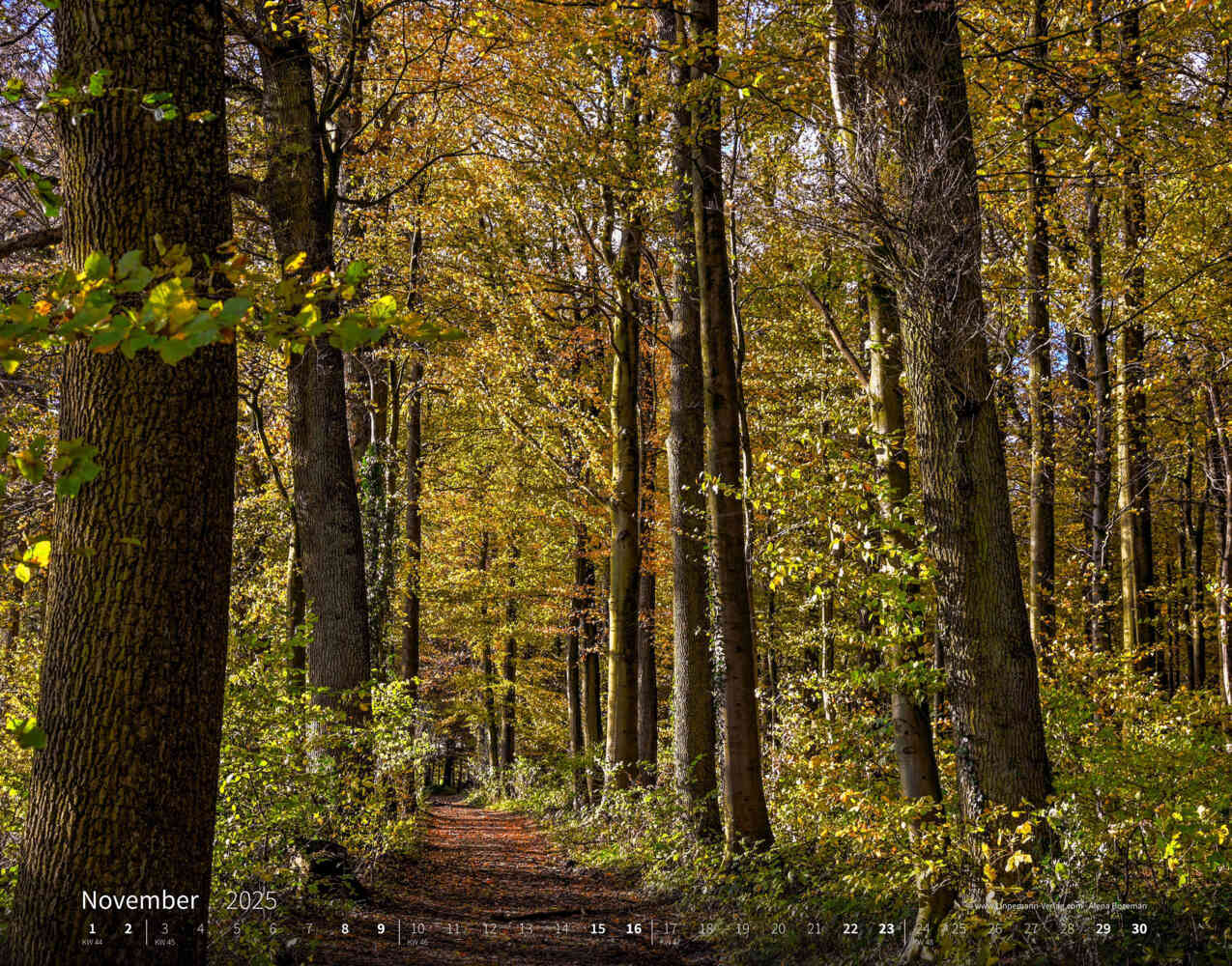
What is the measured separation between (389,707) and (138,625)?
7.01 m

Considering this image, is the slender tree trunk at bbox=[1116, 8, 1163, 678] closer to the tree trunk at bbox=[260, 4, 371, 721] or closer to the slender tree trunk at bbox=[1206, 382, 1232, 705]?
the slender tree trunk at bbox=[1206, 382, 1232, 705]

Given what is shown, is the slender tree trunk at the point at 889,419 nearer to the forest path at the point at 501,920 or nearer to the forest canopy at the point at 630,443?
the forest canopy at the point at 630,443

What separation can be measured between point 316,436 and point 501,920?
4959mm

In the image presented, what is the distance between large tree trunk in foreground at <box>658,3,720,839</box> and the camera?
995 cm

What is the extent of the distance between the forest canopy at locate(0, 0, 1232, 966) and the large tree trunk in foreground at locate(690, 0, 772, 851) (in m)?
0.05

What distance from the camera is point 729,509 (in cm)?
838

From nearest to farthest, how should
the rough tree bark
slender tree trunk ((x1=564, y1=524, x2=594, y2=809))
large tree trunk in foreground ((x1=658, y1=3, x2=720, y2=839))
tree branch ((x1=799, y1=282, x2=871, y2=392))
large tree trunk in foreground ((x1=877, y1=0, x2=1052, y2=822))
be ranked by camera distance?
large tree trunk in foreground ((x1=877, y1=0, x2=1052, y2=822))
tree branch ((x1=799, y1=282, x2=871, y2=392))
large tree trunk in foreground ((x1=658, y1=3, x2=720, y2=839))
the rough tree bark
slender tree trunk ((x1=564, y1=524, x2=594, y2=809))

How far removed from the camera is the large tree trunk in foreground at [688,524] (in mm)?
9953

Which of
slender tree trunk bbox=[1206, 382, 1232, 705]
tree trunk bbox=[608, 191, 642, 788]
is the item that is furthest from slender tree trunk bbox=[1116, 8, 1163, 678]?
tree trunk bbox=[608, 191, 642, 788]

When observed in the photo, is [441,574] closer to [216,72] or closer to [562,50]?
[562,50]

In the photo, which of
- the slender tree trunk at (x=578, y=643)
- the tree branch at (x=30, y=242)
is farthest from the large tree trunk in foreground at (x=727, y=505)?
the slender tree trunk at (x=578, y=643)

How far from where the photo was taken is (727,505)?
27.6 ft

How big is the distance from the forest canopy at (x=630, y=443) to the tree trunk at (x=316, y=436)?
0.14ft

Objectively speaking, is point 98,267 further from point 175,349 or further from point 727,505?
point 727,505
